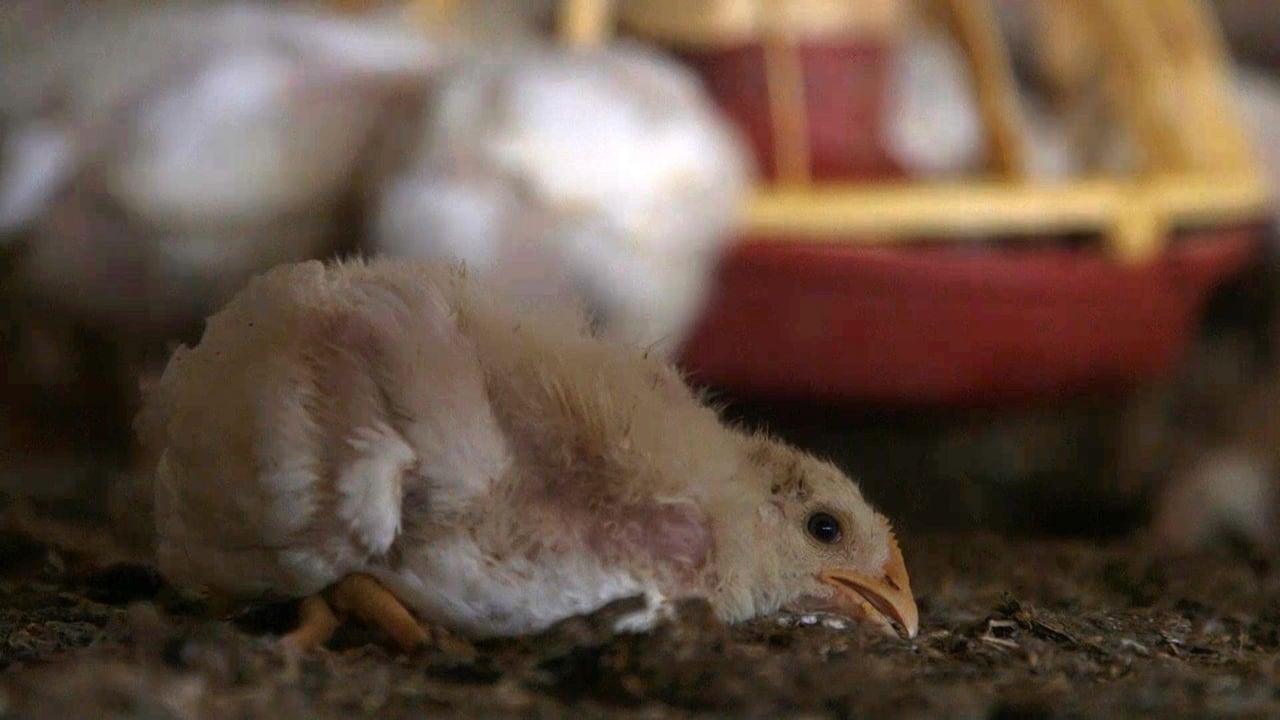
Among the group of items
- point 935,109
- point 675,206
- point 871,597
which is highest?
point 935,109

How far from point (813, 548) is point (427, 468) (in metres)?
0.22

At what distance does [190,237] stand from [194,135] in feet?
0.42

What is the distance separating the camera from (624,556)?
663mm

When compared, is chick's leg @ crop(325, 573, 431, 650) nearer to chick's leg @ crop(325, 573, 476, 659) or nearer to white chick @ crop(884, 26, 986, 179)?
chick's leg @ crop(325, 573, 476, 659)

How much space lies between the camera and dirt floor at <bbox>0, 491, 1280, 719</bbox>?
1.80 feet

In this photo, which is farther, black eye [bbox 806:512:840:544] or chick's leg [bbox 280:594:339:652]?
black eye [bbox 806:512:840:544]

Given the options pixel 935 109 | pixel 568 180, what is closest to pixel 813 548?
pixel 568 180

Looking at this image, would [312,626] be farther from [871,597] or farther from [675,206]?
[675,206]

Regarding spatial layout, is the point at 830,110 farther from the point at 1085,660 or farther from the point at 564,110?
the point at 1085,660

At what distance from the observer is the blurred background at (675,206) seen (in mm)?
1594

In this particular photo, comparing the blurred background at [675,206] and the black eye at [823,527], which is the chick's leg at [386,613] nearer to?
the black eye at [823,527]

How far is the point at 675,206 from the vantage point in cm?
164

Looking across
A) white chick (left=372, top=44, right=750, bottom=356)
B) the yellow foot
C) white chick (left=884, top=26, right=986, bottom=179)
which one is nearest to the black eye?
the yellow foot

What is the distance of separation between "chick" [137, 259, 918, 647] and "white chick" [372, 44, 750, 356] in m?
0.81
